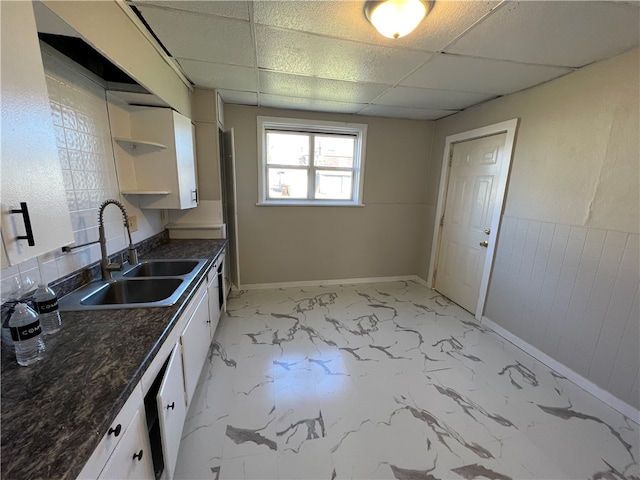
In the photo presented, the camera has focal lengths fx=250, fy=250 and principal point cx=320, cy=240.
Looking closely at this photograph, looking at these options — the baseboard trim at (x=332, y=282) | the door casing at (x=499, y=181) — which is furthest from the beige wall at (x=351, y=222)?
the door casing at (x=499, y=181)

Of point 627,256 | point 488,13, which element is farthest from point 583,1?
point 627,256

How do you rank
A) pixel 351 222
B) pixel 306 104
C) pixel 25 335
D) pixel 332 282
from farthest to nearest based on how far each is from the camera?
pixel 332 282
pixel 351 222
pixel 306 104
pixel 25 335

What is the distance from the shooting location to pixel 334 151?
351 cm

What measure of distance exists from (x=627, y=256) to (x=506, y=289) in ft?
3.13

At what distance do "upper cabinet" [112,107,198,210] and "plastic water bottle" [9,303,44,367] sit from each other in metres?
1.18

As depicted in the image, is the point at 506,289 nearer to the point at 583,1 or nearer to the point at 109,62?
the point at 583,1

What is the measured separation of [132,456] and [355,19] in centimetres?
224

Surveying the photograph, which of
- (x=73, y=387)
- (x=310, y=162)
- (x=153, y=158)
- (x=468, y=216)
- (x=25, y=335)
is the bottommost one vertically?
(x=73, y=387)

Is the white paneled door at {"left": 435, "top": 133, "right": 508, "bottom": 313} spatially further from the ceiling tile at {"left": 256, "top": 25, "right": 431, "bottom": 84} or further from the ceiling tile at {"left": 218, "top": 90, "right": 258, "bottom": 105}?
the ceiling tile at {"left": 218, "top": 90, "right": 258, "bottom": 105}

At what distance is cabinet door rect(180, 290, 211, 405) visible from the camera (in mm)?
1437

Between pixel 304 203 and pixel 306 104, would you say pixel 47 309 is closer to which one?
pixel 304 203

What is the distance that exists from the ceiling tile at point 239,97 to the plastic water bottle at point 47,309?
238cm

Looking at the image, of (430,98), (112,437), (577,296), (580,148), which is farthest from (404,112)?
(112,437)

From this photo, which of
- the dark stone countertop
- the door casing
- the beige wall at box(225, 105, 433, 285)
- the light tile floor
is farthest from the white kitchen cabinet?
the door casing
